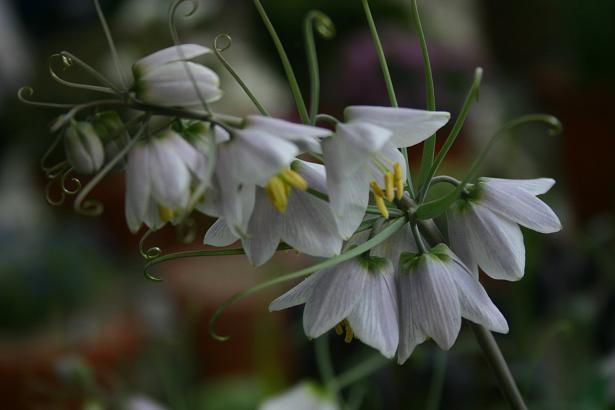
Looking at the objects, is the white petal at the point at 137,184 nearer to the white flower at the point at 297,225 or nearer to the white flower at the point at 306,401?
the white flower at the point at 297,225

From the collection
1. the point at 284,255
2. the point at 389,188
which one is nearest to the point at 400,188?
the point at 389,188

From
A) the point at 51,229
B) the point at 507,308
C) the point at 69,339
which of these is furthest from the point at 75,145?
the point at 51,229

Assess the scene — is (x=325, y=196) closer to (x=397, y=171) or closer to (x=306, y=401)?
(x=397, y=171)

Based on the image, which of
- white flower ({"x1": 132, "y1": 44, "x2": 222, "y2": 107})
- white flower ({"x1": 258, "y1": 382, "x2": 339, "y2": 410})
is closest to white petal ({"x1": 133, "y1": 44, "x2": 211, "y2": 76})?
white flower ({"x1": 132, "y1": 44, "x2": 222, "y2": 107})

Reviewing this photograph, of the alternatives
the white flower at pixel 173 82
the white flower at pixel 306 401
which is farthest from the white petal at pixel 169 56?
the white flower at pixel 306 401

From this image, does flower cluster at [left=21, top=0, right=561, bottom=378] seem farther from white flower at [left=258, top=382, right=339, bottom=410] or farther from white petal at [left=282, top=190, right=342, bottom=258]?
white flower at [left=258, top=382, right=339, bottom=410]

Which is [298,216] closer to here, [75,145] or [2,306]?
[75,145]
